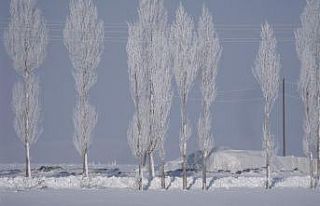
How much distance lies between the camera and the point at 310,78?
31.7m

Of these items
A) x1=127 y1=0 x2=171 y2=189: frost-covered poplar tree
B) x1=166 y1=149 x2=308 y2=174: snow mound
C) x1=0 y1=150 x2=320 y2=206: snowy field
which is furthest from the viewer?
x1=166 y1=149 x2=308 y2=174: snow mound

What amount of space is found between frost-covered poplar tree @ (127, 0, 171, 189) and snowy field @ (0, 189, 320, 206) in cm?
470

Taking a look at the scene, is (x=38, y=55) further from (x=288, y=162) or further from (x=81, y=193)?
(x=288, y=162)

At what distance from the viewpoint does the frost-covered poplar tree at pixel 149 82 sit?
29062 millimetres

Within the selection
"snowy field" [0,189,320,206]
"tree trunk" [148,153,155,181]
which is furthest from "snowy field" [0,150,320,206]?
"tree trunk" [148,153,155,181]

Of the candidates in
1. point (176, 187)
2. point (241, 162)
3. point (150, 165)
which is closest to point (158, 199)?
point (176, 187)

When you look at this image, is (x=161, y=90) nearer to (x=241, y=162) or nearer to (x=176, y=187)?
(x=176, y=187)

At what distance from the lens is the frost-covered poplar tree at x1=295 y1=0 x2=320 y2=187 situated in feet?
103

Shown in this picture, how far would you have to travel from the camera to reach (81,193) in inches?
949

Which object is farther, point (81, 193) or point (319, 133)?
point (319, 133)

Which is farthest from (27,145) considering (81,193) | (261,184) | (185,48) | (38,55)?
(261,184)

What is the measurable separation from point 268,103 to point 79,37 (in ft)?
35.7

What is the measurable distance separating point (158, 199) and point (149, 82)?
8946 millimetres

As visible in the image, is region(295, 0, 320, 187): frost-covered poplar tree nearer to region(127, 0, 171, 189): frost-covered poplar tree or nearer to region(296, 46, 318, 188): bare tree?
region(296, 46, 318, 188): bare tree
